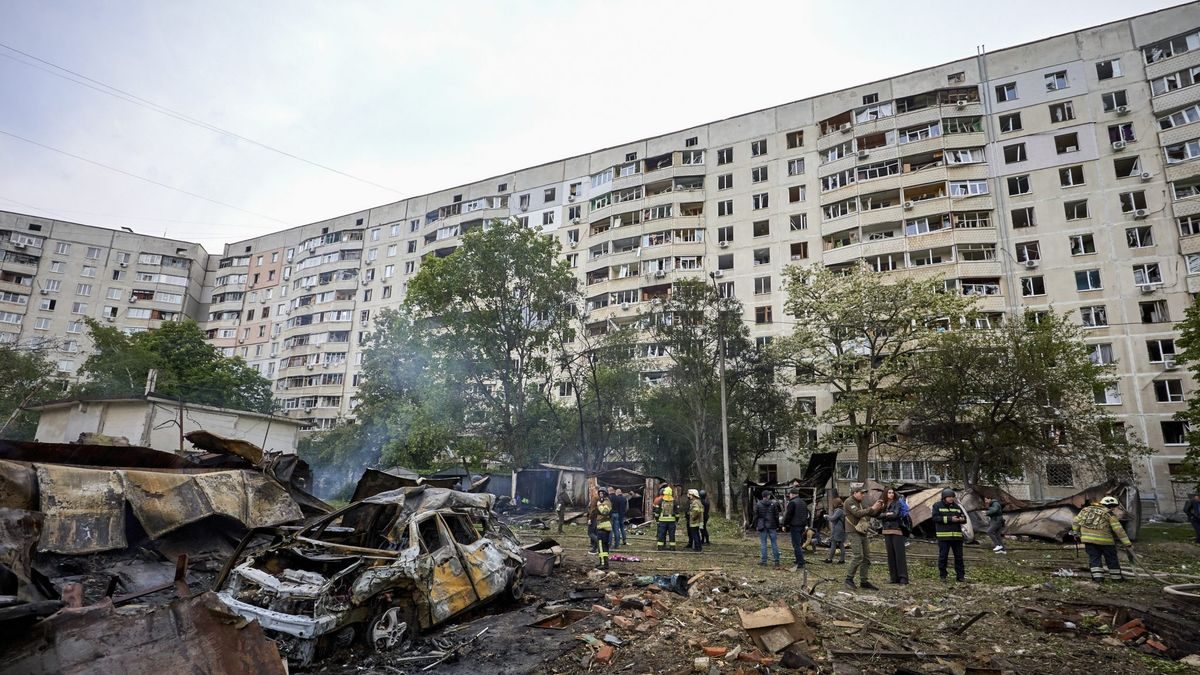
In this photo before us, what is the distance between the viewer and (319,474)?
43.2 meters

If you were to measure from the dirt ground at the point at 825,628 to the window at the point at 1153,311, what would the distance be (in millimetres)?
28041

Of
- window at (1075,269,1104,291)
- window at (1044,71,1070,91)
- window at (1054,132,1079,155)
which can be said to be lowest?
window at (1075,269,1104,291)

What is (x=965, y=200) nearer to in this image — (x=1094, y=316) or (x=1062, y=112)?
(x=1062, y=112)

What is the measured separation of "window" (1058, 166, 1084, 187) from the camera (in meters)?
36.3

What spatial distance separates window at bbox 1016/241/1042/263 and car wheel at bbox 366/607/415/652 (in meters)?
41.0

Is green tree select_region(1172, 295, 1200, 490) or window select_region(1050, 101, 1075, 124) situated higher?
window select_region(1050, 101, 1075, 124)

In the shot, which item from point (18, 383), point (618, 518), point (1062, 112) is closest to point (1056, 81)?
point (1062, 112)

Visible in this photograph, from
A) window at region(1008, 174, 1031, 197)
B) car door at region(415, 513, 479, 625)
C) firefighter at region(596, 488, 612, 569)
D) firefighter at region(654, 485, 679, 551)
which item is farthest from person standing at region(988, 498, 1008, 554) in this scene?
window at region(1008, 174, 1031, 197)

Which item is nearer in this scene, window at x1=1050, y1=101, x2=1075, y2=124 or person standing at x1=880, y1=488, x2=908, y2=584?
person standing at x1=880, y1=488, x2=908, y2=584

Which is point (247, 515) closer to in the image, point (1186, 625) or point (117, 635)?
point (117, 635)

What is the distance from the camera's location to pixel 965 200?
→ 123ft

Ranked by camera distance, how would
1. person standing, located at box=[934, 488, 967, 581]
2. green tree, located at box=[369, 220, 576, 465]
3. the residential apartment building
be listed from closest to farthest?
person standing, located at box=[934, 488, 967, 581], green tree, located at box=[369, 220, 576, 465], the residential apartment building

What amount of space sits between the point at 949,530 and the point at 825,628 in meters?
5.64

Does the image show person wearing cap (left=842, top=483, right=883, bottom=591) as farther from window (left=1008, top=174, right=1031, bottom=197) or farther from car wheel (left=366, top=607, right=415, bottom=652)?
window (left=1008, top=174, right=1031, bottom=197)
